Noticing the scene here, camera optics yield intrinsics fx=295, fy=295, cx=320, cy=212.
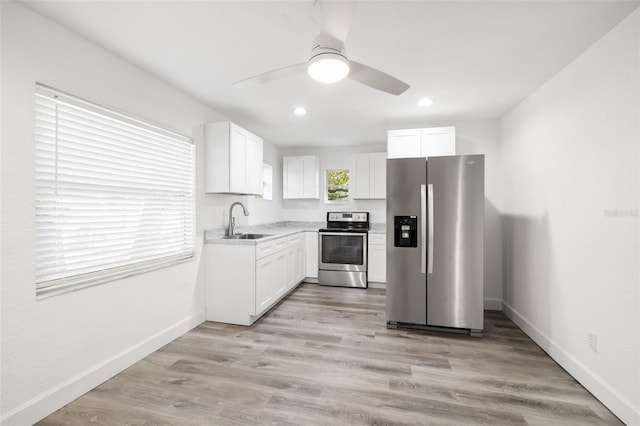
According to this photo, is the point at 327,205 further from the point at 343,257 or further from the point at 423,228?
the point at 423,228

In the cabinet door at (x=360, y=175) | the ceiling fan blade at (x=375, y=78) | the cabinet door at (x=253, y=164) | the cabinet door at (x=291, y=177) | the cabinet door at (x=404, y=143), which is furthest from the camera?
the cabinet door at (x=291, y=177)

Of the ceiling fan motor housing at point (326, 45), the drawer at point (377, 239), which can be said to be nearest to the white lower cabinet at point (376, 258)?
the drawer at point (377, 239)

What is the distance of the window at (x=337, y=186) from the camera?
5.67 meters

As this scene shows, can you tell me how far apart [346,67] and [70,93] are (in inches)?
74.2

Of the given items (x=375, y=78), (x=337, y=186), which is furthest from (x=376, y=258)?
(x=375, y=78)

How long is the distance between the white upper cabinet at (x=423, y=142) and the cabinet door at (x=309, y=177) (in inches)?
73.5

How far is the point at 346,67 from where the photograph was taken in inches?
55.2

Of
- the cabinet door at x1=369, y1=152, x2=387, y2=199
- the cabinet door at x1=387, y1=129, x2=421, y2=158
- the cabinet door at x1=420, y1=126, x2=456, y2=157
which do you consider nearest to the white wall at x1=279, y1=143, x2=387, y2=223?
the cabinet door at x1=369, y1=152, x2=387, y2=199

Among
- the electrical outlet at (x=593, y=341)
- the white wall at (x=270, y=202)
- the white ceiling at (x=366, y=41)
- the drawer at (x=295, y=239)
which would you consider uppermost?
the white ceiling at (x=366, y=41)

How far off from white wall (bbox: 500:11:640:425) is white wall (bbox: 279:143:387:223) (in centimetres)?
254

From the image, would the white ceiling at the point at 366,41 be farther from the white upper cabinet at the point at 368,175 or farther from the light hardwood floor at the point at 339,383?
the light hardwood floor at the point at 339,383

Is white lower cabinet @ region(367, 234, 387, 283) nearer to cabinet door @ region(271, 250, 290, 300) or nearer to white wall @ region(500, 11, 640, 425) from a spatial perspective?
cabinet door @ region(271, 250, 290, 300)

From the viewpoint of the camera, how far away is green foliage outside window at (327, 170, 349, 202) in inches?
223

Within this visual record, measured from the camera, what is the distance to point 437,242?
3051 millimetres
